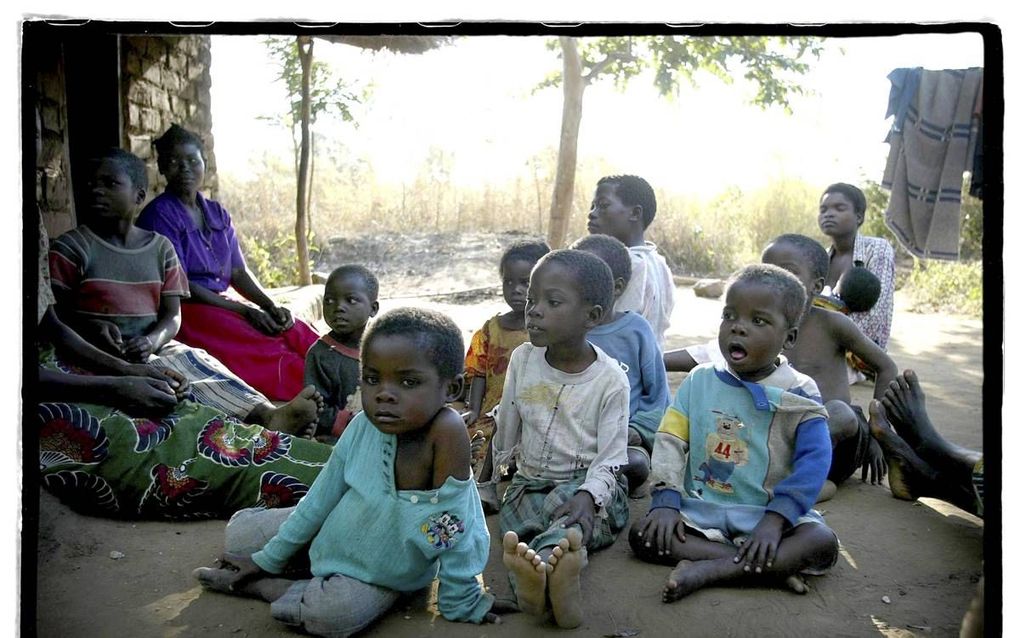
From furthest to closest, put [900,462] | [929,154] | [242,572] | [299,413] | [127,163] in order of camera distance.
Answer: [929,154] → [127,163] → [299,413] → [900,462] → [242,572]

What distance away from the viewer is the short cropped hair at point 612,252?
3.58 meters

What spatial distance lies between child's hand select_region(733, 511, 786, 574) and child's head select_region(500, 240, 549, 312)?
4.87ft

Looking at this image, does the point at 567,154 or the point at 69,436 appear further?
the point at 567,154

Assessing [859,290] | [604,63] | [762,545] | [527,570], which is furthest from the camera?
[604,63]

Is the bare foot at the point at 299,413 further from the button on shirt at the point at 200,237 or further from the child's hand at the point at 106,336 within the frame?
the button on shirt at the point at 200,237

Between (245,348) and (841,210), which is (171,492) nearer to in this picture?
(245,348)

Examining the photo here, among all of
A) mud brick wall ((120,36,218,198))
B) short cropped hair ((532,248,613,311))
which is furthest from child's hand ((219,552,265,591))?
mud brick wall ((120,36,218,198))

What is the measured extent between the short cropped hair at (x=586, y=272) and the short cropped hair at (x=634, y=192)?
151cm

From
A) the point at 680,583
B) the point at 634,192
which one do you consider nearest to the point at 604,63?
A: the point at 634,192

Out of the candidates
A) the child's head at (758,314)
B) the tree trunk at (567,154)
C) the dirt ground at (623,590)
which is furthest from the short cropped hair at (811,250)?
the tree trunk at (567,154)

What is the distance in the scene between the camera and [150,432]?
2971mm

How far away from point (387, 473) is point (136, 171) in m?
2.01

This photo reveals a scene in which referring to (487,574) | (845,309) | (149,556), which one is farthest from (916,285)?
(149,556)

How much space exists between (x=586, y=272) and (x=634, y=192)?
162 centimetres
